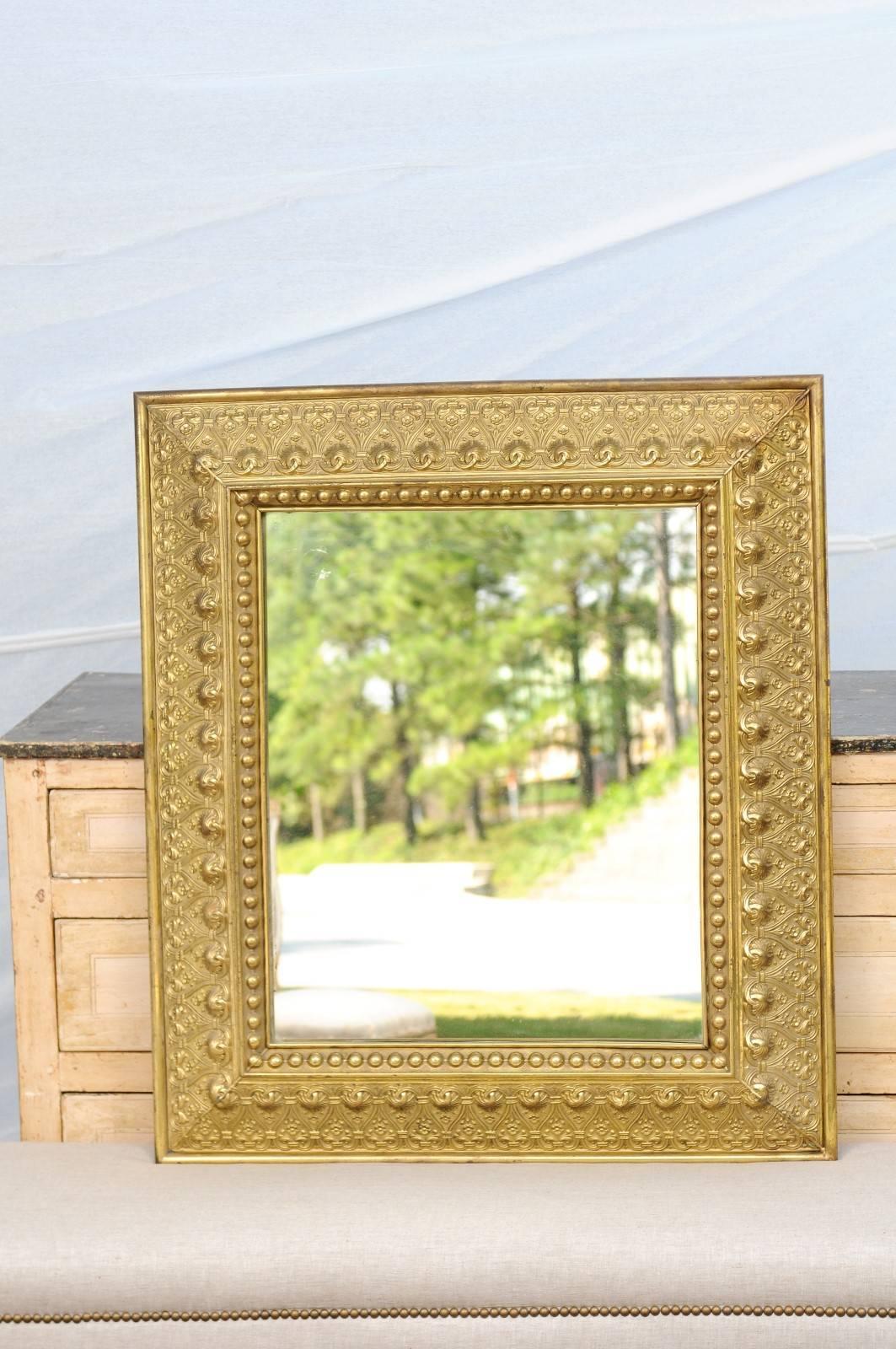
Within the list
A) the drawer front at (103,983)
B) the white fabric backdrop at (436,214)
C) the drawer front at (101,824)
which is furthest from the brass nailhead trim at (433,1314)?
the white fabric backdrop at (436,214)

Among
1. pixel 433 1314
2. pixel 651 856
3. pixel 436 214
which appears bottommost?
pixel 433 1314

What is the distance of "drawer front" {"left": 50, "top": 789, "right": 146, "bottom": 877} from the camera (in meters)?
1.19

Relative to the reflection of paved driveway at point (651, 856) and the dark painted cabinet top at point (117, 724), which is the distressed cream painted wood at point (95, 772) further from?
the reflection of paved driveway at point (651, 856)

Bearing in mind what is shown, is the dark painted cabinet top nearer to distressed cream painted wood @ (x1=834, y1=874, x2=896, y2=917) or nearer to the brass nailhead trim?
distressed cream painted wood @ (x1=834, y1=874, x2=896, y2=917)

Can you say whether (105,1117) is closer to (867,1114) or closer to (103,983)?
(103,983)

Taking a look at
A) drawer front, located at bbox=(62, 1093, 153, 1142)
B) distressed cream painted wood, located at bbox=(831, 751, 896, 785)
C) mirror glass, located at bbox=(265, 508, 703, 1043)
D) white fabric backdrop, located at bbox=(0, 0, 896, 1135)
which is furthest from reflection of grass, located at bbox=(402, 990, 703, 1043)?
white fabric backdrop, located at bbox=(0, 0, 896, 1135)

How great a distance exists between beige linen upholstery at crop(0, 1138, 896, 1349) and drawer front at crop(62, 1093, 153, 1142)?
16cm

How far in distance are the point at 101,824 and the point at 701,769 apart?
1.74 feet

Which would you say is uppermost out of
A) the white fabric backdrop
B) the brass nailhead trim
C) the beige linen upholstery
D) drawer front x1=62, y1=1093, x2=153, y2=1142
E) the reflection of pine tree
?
the white fabric backdrop

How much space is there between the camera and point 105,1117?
1.22 meters

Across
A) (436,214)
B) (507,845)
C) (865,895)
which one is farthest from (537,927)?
(436,214)

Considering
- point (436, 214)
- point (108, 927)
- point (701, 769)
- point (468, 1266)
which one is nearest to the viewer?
point (468, 1266)

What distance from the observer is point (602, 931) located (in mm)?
1110

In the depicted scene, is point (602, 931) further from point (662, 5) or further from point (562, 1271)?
point (662, 5)
